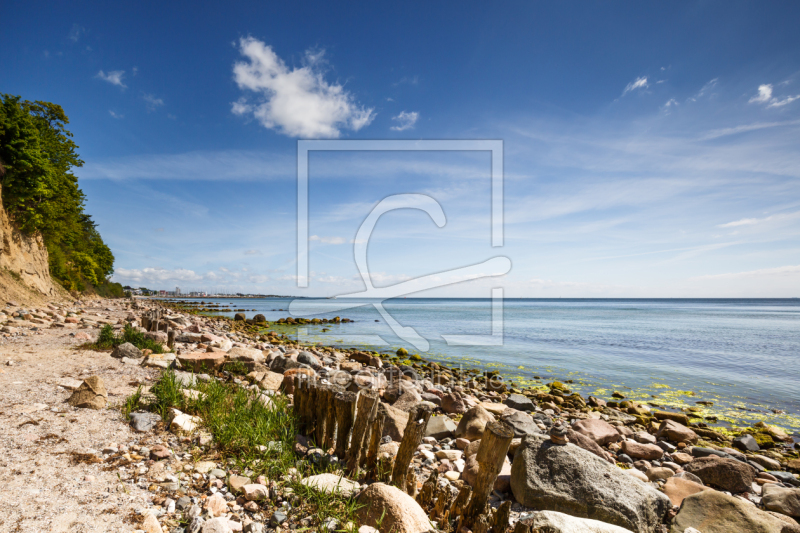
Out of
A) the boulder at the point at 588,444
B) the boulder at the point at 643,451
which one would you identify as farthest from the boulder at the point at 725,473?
the boulder at the point at 588,444

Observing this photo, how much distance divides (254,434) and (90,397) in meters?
2.91

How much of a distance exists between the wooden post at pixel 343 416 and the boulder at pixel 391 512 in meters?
1.17

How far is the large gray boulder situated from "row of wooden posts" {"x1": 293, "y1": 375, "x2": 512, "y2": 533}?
3.42ft

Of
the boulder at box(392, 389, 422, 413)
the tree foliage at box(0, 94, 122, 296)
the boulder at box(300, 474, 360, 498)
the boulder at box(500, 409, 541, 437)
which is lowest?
the boulder at box(500, 409, 541, 437)

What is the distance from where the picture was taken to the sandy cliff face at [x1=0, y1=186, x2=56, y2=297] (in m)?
22.1

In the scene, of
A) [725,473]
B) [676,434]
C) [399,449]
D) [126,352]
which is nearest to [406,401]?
[399,449]

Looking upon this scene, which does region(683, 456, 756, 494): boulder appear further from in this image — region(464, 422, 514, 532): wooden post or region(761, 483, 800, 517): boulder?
region(464, 422, 514, 532): wooden post

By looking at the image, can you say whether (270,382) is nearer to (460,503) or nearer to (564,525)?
(460,503)

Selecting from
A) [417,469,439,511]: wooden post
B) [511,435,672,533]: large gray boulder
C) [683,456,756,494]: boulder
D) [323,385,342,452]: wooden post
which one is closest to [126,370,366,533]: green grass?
[323,385,342,452]: wooden post

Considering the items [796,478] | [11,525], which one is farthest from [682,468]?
[11,525]

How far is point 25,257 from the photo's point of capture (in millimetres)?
25391

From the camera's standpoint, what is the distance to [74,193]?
123ft

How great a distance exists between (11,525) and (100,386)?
3.29 m

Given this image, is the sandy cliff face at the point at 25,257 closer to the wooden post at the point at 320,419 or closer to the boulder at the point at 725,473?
the wooden post at the point at 320,419
